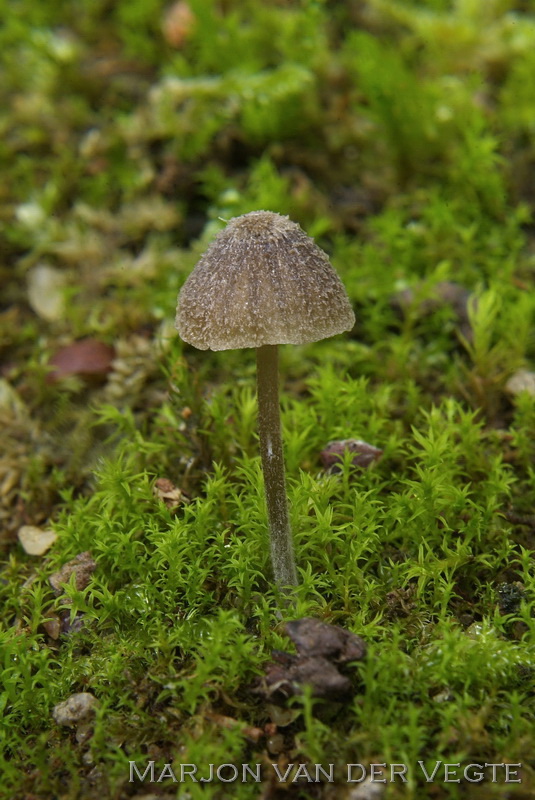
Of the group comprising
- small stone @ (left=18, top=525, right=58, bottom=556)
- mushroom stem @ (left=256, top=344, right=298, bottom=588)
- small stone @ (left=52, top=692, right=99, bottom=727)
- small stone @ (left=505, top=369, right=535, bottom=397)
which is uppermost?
mushroom stem @ (left=256, top=344, right=298, bottom=588)

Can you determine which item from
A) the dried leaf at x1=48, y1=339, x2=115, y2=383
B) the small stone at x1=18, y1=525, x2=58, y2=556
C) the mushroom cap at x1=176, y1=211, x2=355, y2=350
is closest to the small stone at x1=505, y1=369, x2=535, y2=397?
the mushroom cap at x1=176, y1=211, x2=355, y2=350

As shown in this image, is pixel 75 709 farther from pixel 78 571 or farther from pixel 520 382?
pixel 520 382

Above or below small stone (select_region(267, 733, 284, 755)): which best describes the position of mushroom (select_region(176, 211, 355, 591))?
above

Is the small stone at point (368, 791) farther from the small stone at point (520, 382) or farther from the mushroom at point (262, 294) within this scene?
the small stone at point (520, 382)

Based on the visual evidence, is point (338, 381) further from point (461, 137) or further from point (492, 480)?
point (461, 137)

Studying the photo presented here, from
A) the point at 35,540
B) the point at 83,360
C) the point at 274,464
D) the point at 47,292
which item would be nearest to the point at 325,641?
the point at 274,464

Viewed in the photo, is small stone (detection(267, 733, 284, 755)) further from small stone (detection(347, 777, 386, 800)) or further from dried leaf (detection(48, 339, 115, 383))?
dried leaf (detection(48, 339, 115, 383))

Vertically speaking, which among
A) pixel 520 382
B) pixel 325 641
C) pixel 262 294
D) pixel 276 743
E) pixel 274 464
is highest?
pixel 262 294

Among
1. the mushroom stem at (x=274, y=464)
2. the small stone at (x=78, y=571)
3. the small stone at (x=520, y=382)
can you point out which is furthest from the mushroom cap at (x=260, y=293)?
the small stone at (x=520, y=382)
